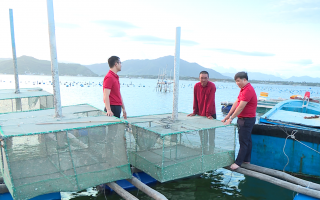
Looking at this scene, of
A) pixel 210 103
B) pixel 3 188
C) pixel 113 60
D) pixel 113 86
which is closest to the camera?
pixel 3 188

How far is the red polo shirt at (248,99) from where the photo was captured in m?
5.78

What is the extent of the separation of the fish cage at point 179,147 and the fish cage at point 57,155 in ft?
2.16

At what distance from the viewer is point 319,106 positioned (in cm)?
1623

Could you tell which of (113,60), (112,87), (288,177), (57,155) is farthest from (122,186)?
(288,177)

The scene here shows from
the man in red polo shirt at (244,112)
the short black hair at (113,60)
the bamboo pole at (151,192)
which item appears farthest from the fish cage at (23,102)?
the man in red polo shirt at (244,112)

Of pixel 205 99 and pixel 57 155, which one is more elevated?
pixel 205 99

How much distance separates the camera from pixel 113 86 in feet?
20.0

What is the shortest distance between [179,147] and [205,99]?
1.66 meters

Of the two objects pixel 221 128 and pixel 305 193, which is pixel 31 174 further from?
pixel 305 193

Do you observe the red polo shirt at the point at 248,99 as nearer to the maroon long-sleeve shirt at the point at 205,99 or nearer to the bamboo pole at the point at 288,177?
the maroon long-sleeve shirt at the point at 205,99

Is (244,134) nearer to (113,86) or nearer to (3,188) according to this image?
(113,86)

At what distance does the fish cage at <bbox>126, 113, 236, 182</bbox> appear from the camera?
5.04m

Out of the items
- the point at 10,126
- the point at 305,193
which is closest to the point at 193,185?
the point at 305,193

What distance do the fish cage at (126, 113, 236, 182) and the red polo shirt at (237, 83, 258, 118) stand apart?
1.70 ft
